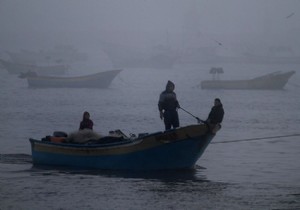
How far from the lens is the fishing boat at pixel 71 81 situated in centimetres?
7012

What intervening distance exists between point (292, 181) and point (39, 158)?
634 centimetres

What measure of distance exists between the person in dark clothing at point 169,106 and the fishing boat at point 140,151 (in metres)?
0.73

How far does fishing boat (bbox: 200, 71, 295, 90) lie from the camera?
230 feet

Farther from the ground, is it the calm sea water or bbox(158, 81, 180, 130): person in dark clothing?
bbox(158, 81, 180, 130): person in dark clothing

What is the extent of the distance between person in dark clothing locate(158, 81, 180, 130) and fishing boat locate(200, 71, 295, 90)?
52.9 metres

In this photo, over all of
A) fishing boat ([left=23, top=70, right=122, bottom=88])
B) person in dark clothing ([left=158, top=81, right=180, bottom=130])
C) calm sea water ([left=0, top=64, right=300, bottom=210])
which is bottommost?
calm sea water ([left=0, top=64, right=300, bottom=210])

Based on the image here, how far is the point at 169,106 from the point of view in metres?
17.8

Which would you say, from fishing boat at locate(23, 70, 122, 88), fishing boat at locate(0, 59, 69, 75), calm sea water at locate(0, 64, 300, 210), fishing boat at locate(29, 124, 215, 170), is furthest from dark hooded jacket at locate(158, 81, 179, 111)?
fishing boat at locate(0, 59, 69, 75)

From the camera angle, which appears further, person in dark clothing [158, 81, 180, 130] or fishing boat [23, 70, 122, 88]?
fishing boat [23, 70, 122, 88]

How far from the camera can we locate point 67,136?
18.9 meters

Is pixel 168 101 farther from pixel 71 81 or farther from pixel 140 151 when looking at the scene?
pixel 71 81

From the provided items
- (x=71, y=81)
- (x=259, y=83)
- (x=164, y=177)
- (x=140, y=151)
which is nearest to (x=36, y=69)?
(x=71, y=81)

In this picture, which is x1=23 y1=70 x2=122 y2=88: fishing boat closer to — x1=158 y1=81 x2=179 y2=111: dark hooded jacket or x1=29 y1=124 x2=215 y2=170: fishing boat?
x1=29 y1=124 x2=215 y2=170: fishing boat

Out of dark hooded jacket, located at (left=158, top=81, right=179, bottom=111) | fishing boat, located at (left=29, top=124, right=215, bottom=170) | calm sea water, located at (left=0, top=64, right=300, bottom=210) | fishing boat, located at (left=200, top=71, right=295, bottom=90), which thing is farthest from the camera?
fishing boat, located at (left=200, top=71, right=295, bottom=90)
